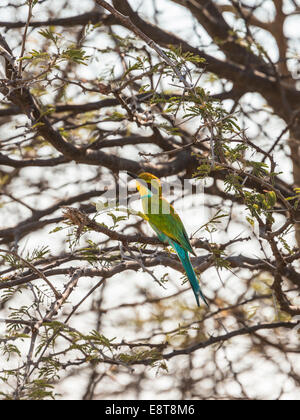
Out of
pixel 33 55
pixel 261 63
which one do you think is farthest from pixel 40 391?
pixel 261 63

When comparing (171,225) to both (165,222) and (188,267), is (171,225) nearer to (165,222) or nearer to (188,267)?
(165,222)

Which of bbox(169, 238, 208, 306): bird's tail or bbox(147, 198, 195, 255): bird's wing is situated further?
bbox(147, 198, 195, 255): bird's wing

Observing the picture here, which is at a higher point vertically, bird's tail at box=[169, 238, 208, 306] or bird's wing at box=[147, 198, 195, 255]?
bird's wing at box=[147, 198, 195, 255]

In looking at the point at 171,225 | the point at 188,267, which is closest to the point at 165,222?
the point at 171,225

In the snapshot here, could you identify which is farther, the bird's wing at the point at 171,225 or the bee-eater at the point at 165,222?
the bird's wing at the point at 171,225

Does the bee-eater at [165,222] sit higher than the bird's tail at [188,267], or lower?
higher

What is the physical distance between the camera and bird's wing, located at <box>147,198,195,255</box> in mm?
3166

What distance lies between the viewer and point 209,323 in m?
5.20

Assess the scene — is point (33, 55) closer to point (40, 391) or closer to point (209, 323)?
point (40, 391)

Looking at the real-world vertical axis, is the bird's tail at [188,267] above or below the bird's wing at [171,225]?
below

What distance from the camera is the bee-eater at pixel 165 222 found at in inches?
120

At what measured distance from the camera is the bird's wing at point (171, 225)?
10.4 ft

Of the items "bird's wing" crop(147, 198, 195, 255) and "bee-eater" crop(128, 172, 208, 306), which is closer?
"bee-eater" crop(128, 172, 208, 306)

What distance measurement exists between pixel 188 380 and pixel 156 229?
80.2 inches
